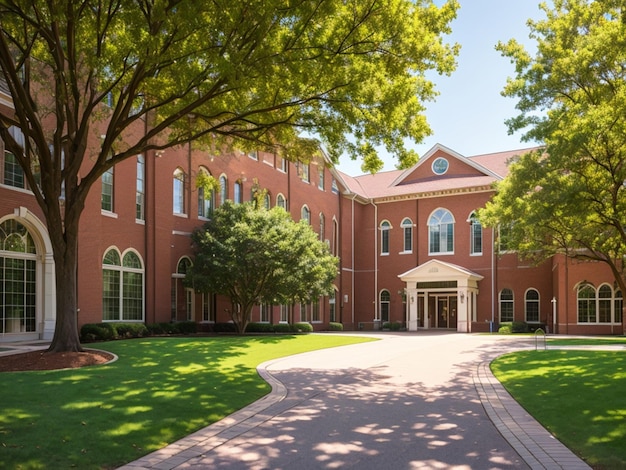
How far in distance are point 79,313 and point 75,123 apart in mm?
9606

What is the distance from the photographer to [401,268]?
144ft

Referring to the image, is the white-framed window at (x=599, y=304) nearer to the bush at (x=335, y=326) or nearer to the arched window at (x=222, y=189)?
the bush at (x=335, y=326)

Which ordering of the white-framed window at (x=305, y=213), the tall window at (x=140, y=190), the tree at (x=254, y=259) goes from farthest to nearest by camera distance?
1. the white-framed window at (x=305, y=213)
2. the tree at (x=254, y=259)
3. the tall window at (x=140, y=190)

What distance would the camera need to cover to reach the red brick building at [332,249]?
71.1ft

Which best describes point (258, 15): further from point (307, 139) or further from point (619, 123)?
point (619, 123)

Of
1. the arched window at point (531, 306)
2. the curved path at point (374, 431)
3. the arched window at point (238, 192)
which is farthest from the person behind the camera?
the arched window at point (531, 306)

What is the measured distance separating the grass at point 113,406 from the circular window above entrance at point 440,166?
30908 millimetres

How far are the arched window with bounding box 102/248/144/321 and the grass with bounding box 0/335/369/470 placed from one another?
32.3 feet

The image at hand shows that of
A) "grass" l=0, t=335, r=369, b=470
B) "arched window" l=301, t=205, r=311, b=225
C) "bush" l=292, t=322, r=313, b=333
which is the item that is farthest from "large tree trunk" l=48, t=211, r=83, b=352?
"arched window" l=301, t=205, r=311, b=225

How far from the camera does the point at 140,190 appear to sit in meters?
26.8

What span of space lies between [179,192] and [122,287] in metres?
5.90

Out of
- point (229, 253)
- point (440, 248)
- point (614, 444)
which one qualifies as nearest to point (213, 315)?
point (229, 253)

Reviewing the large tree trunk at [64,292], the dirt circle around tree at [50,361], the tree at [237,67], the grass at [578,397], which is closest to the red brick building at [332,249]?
the tree at [237,67]

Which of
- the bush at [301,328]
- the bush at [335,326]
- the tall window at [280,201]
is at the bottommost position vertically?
the bush at [335,326]
